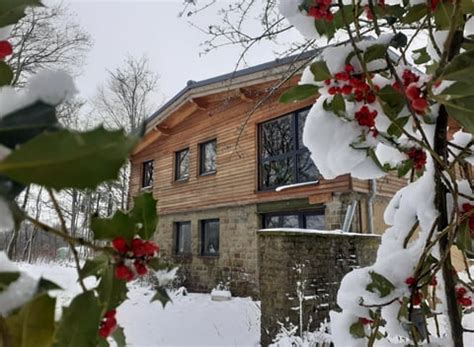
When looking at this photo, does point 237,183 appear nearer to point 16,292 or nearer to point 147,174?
point 147,174

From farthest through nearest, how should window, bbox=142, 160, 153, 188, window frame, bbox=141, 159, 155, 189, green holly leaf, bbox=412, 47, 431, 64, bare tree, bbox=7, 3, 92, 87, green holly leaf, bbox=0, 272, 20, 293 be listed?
window, bbox=142, 160, 153, 188, window frame, bbox=141, 159, 155, 189, bare tree, bbox=7, 3, 92, 87, green holly leaf, bbox=412, 47, 431, 64, green holly leaf, bbox=0, 272, 20, 293

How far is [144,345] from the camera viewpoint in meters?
4.77

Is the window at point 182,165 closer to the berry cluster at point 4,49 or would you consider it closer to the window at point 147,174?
the window at point 147,174

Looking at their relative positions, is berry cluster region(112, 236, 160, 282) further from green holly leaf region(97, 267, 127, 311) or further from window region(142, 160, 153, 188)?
window region(142, 160, 153, 188)

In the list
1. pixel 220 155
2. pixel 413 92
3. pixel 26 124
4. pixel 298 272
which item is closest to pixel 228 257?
pixel 220 155

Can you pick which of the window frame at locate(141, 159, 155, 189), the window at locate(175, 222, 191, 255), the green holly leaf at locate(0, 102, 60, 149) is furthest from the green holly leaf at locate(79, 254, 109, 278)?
the window frame at locate(141, 159, 155, 189)

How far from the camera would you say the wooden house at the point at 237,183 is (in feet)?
22.7

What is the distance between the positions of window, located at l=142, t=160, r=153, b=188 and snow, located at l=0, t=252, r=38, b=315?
1226 centimetres

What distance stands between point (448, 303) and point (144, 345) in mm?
4658

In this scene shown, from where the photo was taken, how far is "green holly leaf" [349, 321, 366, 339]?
1.03 m

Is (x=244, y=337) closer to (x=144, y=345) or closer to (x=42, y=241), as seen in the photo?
(x=144, y=345)

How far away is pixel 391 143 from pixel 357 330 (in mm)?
533

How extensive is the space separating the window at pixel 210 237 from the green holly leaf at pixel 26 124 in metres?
8.97

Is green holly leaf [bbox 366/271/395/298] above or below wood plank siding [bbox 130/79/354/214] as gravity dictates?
below
